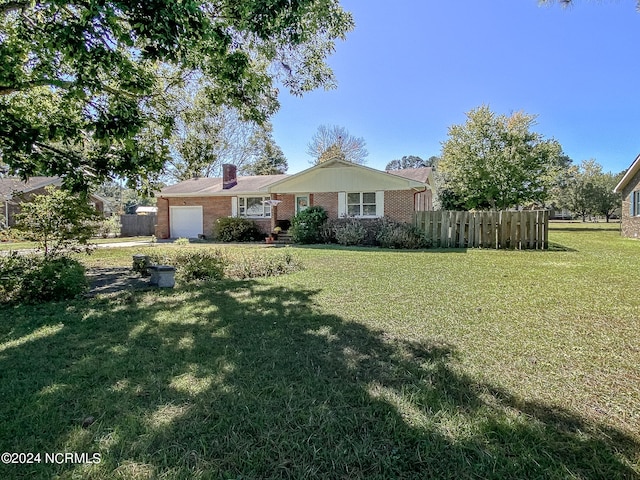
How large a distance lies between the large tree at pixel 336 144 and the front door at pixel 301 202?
20.9 metres

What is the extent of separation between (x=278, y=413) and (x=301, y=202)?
56.6 feet

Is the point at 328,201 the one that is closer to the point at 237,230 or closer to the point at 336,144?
the point at 237,230

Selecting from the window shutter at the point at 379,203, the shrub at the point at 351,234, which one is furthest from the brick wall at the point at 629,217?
the shrub at the point at 351,234

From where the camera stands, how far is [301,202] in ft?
63.5

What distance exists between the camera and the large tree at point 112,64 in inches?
144

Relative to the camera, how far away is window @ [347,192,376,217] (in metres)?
17.6

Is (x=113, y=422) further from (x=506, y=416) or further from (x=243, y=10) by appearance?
(x=243, y=10)

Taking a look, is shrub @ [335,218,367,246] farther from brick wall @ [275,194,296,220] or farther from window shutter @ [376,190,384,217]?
brick wall @ [275,194,296,220]

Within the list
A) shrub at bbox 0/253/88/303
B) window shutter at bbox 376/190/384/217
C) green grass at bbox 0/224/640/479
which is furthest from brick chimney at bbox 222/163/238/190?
green grass at bbox 0/224/640/479

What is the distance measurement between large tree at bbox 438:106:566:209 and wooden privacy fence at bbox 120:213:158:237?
24667mm

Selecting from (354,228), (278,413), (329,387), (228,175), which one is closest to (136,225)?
(228,175)

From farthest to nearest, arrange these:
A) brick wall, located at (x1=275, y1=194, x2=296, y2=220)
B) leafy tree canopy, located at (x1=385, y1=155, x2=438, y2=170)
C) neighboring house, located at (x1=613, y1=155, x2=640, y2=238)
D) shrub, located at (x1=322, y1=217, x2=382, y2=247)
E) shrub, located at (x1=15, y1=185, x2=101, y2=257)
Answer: leafy tree canopy, located at (x1=385, y1=155, x2=438, y2=170), brick wall, located at (x1=275, y1=194, x2=296, y2=220), neighboring house, located at (x1=613, y1=155, x2=640, y2=238), shrub, located at (x1=322, y1=217, x2=382, y2=247), shrub, located at (x1=15, y1=185, x2=101, y2=257)

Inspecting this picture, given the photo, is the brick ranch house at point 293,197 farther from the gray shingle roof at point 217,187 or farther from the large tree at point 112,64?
the large tree at point 112,64

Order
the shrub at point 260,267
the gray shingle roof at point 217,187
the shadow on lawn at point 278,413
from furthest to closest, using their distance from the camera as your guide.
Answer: the gray shingle roof at point 217,187, the shrub at point 260,267, the shadow on lawn at point 278,413
